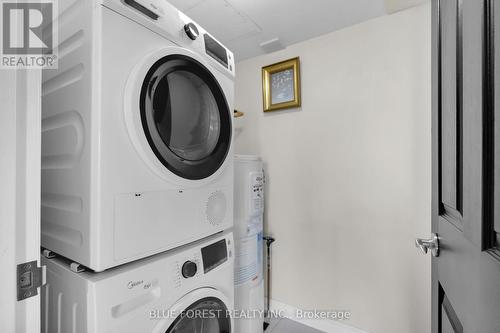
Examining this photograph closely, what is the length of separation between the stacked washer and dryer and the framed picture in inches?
41.8

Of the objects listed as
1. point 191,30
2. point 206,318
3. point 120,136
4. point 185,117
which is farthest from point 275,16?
point 206,318

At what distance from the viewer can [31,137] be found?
1.82ft

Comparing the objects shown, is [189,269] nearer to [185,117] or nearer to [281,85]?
[185,117]

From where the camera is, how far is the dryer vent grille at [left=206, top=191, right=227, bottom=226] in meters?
0.99

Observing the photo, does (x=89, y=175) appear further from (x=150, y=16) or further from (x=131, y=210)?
(x=150, y=16)

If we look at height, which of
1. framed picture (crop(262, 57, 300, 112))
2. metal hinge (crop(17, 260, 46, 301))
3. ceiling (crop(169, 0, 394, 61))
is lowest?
metal hinge (crop(17, 260, 46, 301))

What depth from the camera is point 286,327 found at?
1783mm

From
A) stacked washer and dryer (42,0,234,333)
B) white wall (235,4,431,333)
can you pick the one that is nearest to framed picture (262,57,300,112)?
white wall (235,4,431,333)

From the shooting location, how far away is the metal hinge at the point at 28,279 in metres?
0.54

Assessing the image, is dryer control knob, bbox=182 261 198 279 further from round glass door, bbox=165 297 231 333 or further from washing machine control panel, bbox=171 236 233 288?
round glass door, bbox=165 297 231 333

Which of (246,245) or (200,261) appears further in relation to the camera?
(246,245)

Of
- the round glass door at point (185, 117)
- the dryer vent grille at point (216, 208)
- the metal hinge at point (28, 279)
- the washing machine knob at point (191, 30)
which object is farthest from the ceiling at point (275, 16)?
the metal hinge at point (28, 279)

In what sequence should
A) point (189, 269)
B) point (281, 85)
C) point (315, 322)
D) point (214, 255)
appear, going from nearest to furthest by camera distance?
point (189, 269) < point (214, 255) < point (315, 322) < point (281, 85)

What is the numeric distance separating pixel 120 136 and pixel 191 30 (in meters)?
0.53
